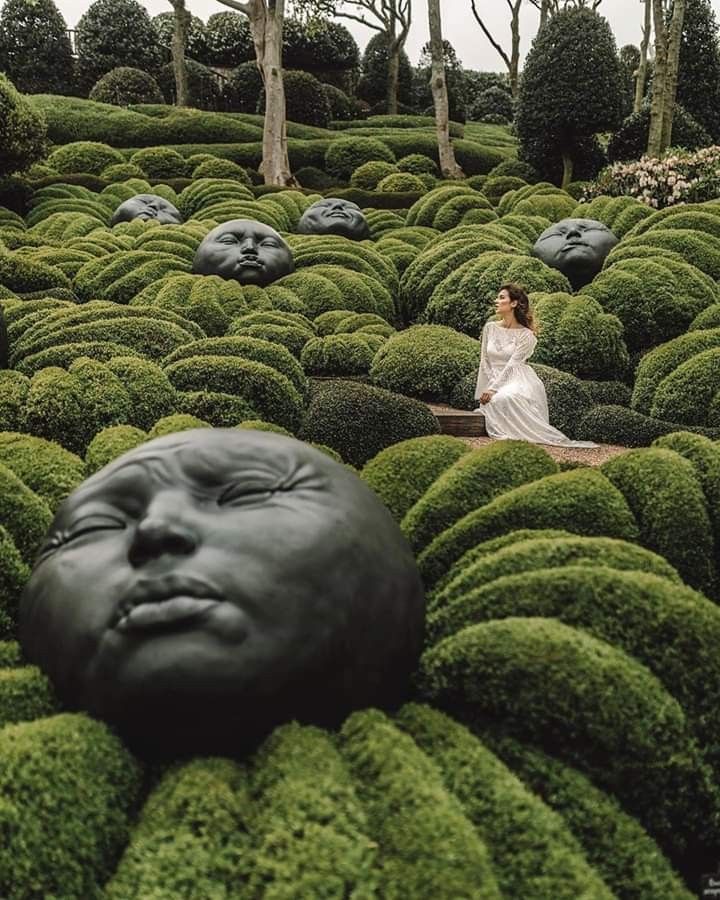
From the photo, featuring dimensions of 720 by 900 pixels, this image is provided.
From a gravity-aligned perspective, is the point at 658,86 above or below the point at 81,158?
above

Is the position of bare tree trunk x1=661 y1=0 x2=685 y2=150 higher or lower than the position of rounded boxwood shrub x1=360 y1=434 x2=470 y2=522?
higher

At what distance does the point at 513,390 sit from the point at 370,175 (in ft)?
42.0

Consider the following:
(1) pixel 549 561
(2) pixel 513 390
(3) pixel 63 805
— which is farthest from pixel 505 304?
(3) pixel 63 805

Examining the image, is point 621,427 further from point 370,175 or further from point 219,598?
point 370,175

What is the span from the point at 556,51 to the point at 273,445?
18.3m

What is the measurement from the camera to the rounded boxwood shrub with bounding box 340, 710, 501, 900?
7.18 feet

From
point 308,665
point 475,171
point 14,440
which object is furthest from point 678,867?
point 475,171

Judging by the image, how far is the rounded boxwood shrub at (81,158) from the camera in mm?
18406

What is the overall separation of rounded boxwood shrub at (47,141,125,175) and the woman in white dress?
13027 millimetres

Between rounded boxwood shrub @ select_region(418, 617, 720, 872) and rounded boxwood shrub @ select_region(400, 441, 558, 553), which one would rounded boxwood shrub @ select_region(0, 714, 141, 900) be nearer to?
rounded boxwood shrub @ select_region(418, 617, 720, 872)

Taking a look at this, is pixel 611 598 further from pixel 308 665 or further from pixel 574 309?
pixel 574 309

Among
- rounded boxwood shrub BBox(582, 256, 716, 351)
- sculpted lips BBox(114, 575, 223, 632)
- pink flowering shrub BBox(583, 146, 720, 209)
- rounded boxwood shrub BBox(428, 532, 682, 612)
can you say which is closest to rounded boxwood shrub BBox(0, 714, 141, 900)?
sculpted lips BBox(114, 575, 223, 632)

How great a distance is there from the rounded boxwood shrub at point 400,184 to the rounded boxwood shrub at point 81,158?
521 centimetres

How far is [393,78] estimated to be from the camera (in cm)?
3156
